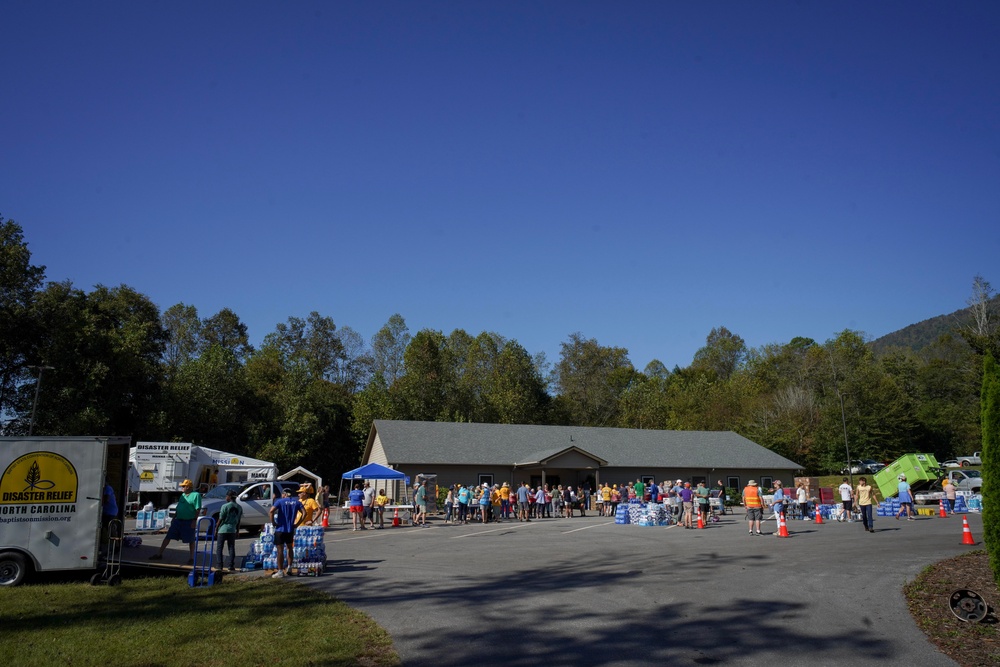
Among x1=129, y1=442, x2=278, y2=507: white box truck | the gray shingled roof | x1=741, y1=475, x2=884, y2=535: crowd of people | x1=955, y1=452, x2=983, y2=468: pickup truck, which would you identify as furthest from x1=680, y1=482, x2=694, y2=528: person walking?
x1=955, y1=452, x2=983, y2=468: pickup truck

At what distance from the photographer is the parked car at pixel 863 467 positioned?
54.2 m

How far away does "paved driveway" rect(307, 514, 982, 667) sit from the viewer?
780 centimetres

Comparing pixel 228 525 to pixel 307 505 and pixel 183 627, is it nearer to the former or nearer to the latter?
pixel 307 505

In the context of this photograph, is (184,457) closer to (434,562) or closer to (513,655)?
(434,562)

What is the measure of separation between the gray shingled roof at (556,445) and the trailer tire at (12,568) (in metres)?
25.4

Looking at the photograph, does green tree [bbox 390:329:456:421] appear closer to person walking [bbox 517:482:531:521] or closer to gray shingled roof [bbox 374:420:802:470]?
gray shingled roof [bbox 374:420:802:470]

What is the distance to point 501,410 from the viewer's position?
62.9 metres

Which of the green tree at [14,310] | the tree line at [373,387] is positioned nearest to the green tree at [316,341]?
the tree line at [373,387]

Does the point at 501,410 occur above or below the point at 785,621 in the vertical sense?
above

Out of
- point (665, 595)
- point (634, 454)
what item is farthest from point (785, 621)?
point (634, 454)

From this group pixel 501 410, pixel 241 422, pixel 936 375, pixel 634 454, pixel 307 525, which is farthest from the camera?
pixel 936 375

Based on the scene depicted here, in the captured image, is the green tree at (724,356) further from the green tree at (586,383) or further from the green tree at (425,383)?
the green tree at (425,383)

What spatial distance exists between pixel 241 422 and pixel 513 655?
49734 millimetres

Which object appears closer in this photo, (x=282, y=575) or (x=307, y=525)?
(x=282, y=575)
